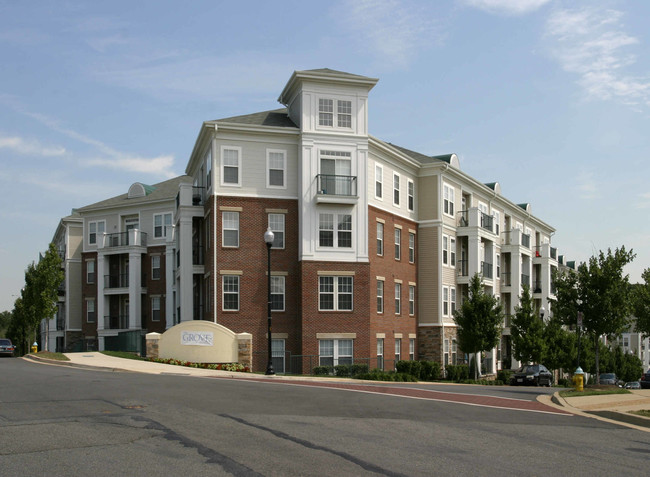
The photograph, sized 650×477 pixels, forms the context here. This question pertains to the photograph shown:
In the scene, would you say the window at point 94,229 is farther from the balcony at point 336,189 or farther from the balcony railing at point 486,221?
the balcony railing at point 486,221

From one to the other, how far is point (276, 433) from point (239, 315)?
979 inches

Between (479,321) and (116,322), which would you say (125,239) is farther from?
(479,321)

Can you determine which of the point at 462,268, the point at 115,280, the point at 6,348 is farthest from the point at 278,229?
the point at 115,280

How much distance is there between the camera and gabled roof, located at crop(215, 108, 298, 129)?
37219mm

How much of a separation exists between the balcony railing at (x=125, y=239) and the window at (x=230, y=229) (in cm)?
2332

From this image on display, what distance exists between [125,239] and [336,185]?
2690 cm

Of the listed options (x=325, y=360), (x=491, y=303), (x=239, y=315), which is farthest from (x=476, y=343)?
(x=239, y=315)

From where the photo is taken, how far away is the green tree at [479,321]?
4144cm

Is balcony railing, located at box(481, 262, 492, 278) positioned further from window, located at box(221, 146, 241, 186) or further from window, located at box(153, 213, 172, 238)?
window, located at box(153, 213, 172, 238)

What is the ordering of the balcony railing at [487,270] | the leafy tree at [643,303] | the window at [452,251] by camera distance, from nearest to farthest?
the window at [452,251] → the balcony railing at [487,270] → the leafy tree at [643,303]

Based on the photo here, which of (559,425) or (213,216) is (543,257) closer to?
(213,216)

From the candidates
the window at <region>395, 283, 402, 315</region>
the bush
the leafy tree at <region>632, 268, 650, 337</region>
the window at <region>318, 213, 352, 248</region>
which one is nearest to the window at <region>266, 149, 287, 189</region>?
the window at <region>318, 213, 352, 248</region>

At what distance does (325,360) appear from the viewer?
120ft

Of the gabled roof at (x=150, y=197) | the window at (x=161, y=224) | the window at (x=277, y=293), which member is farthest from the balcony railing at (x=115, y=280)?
the window at (x=277, y=293)
